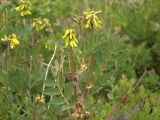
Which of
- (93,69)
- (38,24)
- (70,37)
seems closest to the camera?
(70,37)

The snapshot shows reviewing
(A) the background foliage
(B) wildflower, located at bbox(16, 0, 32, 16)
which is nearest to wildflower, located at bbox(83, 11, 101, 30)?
(A) the background foliage

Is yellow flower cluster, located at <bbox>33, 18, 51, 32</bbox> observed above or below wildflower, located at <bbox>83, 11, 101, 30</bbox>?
below

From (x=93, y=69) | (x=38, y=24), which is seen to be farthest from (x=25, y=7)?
(x=93, y=69)

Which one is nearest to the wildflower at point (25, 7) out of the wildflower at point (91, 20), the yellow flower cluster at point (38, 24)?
the yellow flower cluster at point (38, 24)

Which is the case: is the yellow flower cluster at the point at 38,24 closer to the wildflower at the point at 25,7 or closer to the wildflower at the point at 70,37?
the wildflower at the point at 25,7

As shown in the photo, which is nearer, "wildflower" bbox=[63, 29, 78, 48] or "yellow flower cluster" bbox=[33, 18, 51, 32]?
"wildflower" bbox=[63, 29, 78, 48]

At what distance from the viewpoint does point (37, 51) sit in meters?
2.02

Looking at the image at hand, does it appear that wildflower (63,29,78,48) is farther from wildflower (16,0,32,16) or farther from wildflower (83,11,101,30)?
wildflower (16,0,32,16)

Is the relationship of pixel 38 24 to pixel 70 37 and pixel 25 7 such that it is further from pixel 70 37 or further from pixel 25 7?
pixel 70 37

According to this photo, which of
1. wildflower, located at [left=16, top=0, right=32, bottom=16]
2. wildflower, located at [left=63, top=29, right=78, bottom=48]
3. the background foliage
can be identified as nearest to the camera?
wildflower, located at [left=63, top=29, right=78, bottom=48]

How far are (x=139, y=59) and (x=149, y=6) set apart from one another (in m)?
0.37

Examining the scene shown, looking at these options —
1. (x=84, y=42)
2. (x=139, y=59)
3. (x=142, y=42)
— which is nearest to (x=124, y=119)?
(x=84, y=42)

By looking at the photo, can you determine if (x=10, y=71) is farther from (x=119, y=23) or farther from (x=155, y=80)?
(x=119, y=23)

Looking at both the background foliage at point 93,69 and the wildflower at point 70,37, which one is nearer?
the wildflower at point 70,37
